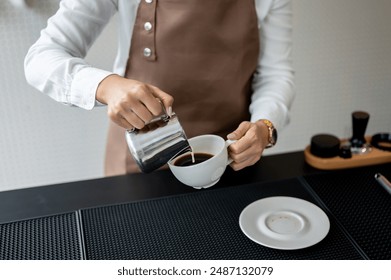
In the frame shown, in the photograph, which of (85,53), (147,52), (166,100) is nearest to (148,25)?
(147,52)

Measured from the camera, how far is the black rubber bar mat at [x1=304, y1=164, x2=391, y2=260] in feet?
3.02

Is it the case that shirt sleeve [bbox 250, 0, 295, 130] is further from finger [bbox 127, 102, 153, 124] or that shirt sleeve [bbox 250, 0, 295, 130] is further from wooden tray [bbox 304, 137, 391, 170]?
finger [bbox 127, 102, 153, 124]

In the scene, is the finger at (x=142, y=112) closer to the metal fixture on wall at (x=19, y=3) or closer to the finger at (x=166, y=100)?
the finger at (x=166, y=100)

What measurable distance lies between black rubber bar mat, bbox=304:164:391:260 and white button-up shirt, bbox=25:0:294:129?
7.9 inches

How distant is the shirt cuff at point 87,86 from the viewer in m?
0.99

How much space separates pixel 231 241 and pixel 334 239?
20 cm

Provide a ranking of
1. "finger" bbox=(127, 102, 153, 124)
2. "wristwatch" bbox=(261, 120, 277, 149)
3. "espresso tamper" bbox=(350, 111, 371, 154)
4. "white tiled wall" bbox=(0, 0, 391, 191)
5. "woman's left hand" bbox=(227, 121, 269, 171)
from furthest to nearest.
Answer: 1. "white tiled wall" bbox=(0, 0, 391, 191)
2. "espresso tamper" bbox=(350, 111, 371, 154)
3. "wristwatch" bbox=(261, 120, 277, 149)
4. "woman's left hand" bbox=(227, 121, 269, 171)
5. "finger" bbox=(127, 102, 153, 124)

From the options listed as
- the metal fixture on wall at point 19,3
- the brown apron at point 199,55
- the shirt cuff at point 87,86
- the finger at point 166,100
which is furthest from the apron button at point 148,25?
the metal fixture on wall at point 19,3

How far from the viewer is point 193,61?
119cm

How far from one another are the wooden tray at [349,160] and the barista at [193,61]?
4.9 inches

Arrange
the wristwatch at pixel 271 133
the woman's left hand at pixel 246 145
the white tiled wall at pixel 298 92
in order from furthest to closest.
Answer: the white tiled wall at pixel 298 92 → the wristwatch at pixel 271 133 → the woman's left hand at pixel 246 145

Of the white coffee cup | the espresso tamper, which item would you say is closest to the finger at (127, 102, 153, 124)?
the white coffee cup

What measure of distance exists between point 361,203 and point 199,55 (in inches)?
20.6
